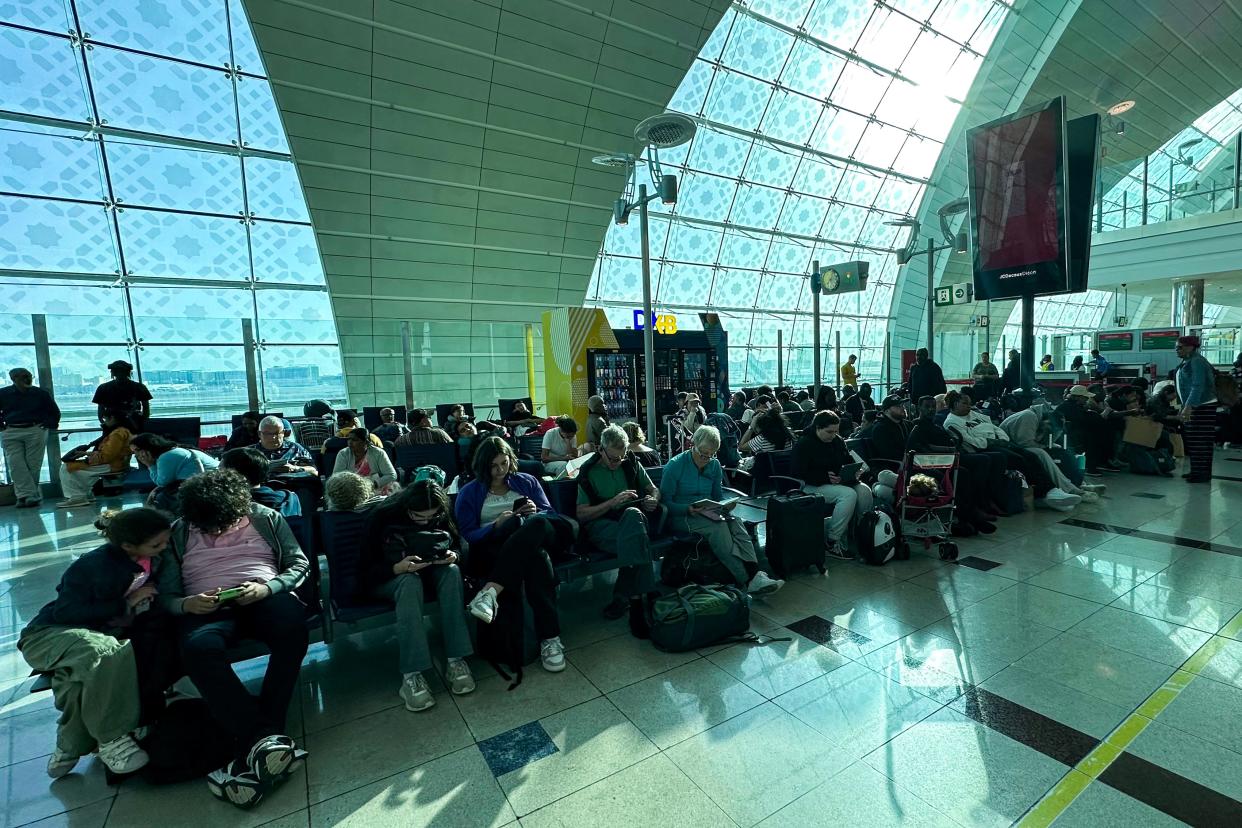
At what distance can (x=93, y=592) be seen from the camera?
7.98 ft

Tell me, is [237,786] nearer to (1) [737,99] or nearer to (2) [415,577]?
(2) [415,577]

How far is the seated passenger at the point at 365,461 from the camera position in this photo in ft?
17.3

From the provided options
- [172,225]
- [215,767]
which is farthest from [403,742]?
[172,225]

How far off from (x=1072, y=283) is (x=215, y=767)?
12359 millimetres

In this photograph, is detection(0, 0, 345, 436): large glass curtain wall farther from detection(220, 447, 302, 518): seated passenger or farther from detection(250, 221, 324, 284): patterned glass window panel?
detection(220, 447, 302, 518): seated passenger

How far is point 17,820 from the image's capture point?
2238 mm

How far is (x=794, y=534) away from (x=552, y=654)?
2312 mm

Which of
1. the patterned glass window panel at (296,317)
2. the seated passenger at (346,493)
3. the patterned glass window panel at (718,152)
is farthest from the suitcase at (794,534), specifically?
the patterned glass window panel at (718,152)

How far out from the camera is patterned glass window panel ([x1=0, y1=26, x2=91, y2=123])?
1031cm

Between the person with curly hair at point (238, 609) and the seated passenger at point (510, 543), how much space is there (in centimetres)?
94

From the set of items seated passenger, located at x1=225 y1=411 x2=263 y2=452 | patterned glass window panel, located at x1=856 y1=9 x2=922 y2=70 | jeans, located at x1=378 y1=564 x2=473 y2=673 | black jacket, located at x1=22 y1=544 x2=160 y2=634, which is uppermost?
patterned glass window panel, located at x1=856 y1=9 x2=922 y2=70

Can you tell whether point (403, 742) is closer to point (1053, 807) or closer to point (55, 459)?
point (1053, 807)

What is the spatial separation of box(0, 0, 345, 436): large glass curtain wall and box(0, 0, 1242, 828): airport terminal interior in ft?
0.27

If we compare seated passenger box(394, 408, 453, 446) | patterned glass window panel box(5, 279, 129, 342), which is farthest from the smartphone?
A: patterned glass window panel box(5, 279, 129, 342)
